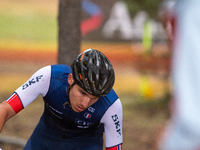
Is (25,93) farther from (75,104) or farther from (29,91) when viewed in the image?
(75,104)

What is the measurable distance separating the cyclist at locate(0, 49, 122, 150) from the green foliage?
550cm

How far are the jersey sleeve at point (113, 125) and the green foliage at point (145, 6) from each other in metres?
5.66

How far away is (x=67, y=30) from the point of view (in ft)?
18.0

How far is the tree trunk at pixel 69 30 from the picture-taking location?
5.44m

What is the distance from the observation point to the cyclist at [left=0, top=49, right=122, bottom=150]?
9.74ft

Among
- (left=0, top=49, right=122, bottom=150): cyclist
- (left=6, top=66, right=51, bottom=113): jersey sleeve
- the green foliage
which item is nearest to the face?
(left=0, top=49, right=122, bottom=150): cyclist

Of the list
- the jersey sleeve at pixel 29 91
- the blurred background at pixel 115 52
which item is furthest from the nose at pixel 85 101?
the blurred background at pixel 115 52

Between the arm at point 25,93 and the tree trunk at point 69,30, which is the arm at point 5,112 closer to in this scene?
the arm at point 25,93

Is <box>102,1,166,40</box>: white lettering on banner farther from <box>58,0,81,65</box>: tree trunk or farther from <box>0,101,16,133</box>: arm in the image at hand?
<box>0,101,16,133</box>: arm

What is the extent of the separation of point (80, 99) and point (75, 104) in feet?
0.31

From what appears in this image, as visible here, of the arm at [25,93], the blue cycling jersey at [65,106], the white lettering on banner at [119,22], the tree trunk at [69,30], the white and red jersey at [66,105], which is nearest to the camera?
Result: the arm at [25,93]

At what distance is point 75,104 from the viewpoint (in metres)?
3.06

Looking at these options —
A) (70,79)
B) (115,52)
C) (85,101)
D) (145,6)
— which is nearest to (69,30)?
(70,79)

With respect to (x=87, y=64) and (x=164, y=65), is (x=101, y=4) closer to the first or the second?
(x=164, y=65)
